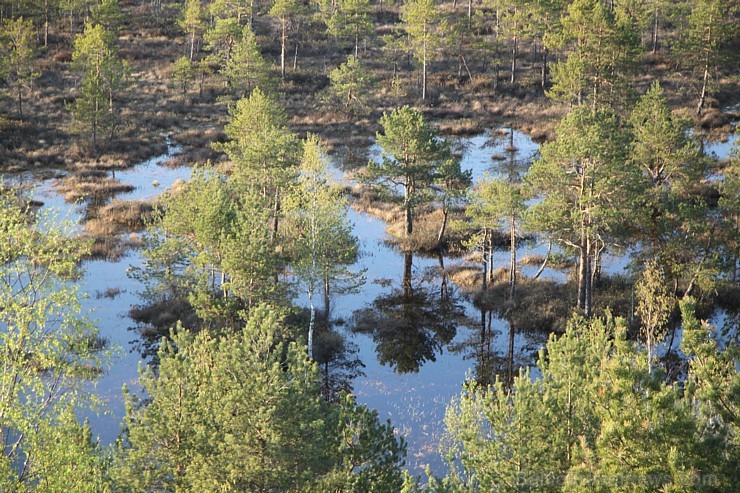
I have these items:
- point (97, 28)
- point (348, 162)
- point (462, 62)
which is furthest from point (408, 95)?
point (97, 28)

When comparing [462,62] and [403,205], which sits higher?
[462,62]

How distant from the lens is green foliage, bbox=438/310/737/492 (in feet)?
48.9

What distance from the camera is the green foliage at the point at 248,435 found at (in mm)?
20062

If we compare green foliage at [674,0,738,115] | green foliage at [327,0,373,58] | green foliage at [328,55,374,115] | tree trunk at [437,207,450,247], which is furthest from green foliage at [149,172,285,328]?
green foliage at [327,0,373,58]

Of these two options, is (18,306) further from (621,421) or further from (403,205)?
(403,205)

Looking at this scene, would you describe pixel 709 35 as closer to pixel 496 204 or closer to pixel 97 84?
pixel 496 204

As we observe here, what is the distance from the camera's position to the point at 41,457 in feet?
60.4

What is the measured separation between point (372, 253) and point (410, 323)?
37.8ft

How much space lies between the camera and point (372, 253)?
184ft

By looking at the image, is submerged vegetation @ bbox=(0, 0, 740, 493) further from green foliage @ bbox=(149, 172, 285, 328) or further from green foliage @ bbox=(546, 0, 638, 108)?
green foliage @ bbox=(546, 0, 638, 108)

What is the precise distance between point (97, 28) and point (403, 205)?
48.2 m

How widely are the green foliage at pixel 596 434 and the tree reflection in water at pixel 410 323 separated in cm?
1883

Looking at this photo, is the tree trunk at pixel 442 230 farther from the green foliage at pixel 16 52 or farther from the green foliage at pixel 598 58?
the green foliage at pixel 16 52

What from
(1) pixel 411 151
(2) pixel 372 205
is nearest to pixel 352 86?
(2) pixel 372 205
